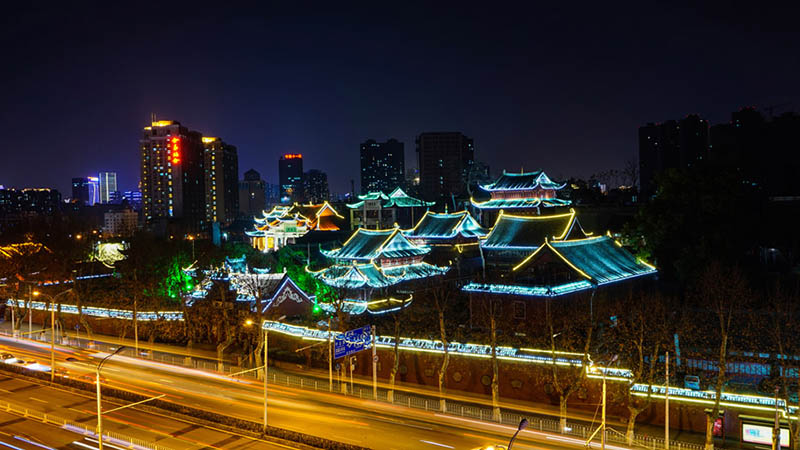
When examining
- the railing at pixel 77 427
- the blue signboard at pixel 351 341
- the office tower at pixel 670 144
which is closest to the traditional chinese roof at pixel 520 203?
the blue signboard at pixel 351 341

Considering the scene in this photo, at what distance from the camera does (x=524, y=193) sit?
67.2 m

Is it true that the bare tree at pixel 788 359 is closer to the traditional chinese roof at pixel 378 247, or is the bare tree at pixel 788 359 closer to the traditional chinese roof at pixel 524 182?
the traditional chinese roof at pixel 378 247

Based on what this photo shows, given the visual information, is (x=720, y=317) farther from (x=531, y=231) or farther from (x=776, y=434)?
(x=531, y=231)

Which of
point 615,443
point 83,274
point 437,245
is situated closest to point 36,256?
point 83,274

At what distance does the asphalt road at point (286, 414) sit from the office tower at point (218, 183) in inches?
5520

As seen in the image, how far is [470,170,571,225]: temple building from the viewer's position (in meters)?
65.9

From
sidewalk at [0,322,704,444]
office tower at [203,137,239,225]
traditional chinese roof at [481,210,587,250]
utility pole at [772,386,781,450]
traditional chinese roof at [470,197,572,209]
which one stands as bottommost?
sidewalk at [0,322,704,444]

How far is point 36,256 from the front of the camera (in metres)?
57.4

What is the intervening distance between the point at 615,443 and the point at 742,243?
27.0 metres

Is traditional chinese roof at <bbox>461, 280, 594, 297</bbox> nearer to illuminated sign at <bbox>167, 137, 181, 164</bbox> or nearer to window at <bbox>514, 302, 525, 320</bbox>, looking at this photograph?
window at <bbox>514, 302, 525, 320</bbox>

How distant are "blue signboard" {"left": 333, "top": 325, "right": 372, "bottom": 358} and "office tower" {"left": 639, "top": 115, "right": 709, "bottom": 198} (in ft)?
312

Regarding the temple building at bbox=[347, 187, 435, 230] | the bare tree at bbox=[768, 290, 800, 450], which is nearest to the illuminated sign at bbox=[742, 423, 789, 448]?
the bare tree at bbox=[768, 290, 800, 450]

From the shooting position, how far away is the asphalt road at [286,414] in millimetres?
25000

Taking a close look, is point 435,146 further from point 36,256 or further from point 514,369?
→ point 514,369
